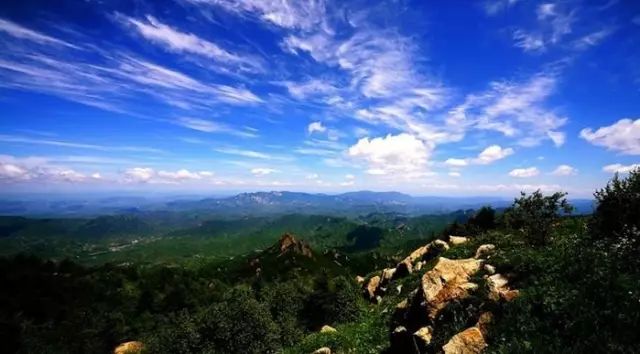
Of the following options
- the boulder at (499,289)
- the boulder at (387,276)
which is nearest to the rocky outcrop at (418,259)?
the boulder at (387,276)

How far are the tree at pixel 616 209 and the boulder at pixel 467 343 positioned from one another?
34.1 feet

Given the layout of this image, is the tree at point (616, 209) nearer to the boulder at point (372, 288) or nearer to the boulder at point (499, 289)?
the boulder at point (499, 289)

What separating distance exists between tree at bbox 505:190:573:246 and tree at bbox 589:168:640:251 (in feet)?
33.4

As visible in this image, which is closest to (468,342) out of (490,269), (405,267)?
(490,269)

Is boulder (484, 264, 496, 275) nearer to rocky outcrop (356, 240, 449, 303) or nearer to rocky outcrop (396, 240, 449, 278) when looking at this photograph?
rocky outcrop (356, 240, 449, 303)

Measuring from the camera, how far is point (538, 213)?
121 feet

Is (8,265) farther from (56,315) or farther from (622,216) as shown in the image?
(622,216)

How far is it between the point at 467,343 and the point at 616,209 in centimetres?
1423

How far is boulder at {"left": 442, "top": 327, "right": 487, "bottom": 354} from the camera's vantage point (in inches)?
663

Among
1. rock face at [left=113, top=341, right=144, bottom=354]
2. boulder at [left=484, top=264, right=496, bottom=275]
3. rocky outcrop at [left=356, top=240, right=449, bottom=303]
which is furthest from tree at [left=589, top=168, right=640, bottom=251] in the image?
rock face at [left=113, top=341, right=144, bottom=354]

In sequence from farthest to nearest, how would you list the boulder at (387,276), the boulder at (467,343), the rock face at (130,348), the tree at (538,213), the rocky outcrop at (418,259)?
the rock face at (130,348)
the boulder at (387,276)
the rocky outcrop at (418,259)
the tree at (538,213)
the boulder at (467,343)

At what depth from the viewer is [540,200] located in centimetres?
3844

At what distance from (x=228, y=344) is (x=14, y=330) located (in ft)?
233

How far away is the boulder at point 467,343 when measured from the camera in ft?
55.2
